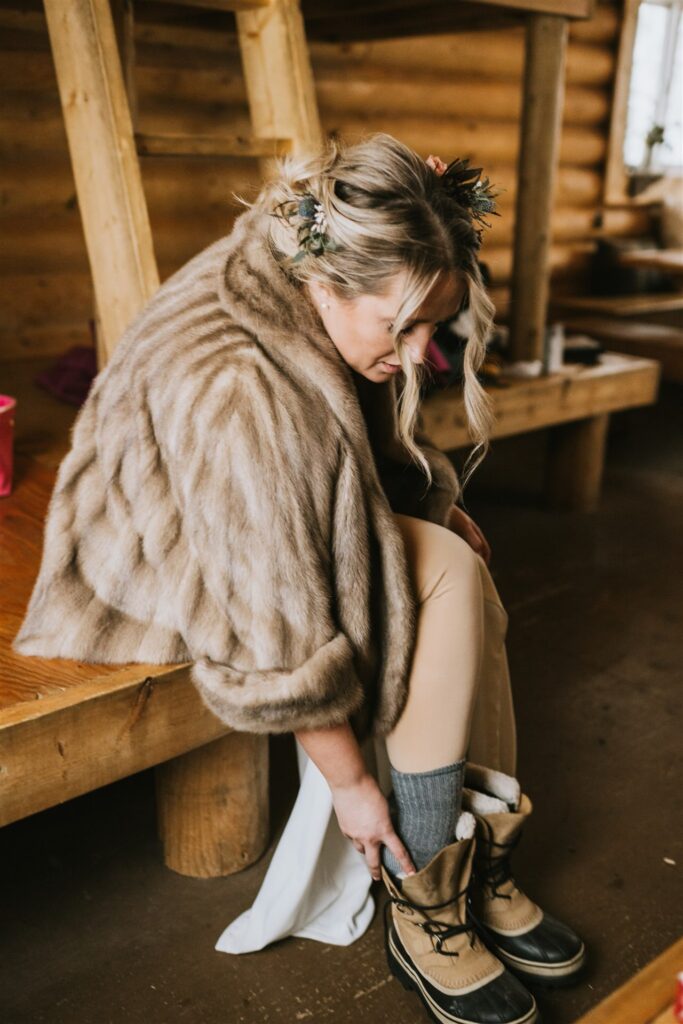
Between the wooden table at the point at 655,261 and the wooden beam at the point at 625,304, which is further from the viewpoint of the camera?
the wooden beam at the point at 625,304

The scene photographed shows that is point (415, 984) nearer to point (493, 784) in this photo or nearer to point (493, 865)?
point (493, 865)

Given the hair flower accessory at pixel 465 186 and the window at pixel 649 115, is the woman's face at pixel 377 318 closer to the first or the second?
the hair flower accessory at pixel 465 186

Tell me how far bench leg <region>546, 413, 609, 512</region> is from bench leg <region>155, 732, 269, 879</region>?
91.0 inches

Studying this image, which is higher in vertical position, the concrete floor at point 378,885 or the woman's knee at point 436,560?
the woman's knee at point 436,560

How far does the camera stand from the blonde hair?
128 centimetres

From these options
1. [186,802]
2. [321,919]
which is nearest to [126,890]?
[186,802]

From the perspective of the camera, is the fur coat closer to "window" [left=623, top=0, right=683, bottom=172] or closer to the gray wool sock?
the gray wool sock

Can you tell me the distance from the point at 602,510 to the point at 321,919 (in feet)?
8.27

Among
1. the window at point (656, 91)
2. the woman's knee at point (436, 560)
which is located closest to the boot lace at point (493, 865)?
the woman's knee at point (436, 560)

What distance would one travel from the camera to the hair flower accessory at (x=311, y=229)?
131cm

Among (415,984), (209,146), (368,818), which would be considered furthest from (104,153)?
(415,984)

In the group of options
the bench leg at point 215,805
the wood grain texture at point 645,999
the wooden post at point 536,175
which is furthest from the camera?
the wooden post at point 536,175

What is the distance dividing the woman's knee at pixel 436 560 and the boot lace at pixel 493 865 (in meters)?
0.42

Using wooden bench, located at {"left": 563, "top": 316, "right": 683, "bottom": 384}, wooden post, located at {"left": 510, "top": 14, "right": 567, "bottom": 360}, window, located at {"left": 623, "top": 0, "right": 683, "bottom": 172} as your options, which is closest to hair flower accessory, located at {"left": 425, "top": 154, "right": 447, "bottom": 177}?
wooden post, located at {"left": 510, "top": 14, "right": 567, "bottom": 360}
